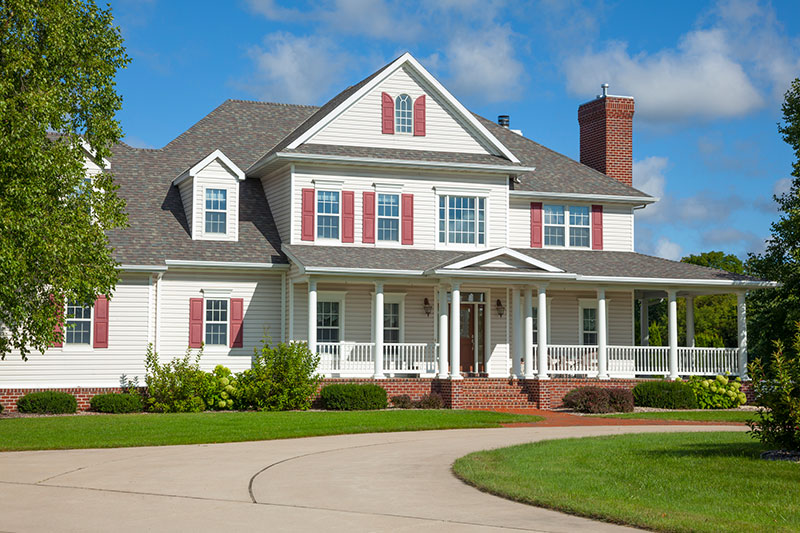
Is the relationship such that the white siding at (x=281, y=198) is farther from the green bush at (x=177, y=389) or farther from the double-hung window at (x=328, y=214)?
the green bush at (x=177, y=389)

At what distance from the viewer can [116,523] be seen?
9.28 m

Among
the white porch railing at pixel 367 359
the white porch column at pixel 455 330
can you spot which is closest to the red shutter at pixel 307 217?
the white porch railing at pixel 367 359

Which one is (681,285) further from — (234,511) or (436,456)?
(234,511)

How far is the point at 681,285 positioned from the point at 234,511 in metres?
22.8

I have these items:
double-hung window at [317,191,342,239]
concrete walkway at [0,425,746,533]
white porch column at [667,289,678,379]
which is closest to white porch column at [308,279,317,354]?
double-hung window at [317,191,342,239]

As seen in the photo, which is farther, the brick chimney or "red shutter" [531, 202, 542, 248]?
the brick chimney

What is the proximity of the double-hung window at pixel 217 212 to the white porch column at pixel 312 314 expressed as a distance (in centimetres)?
386

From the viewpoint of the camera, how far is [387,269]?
27.0 meters

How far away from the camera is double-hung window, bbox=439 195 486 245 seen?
30172mm

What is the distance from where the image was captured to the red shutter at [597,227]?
3281cm

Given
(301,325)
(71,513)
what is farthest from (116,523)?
(301,325)

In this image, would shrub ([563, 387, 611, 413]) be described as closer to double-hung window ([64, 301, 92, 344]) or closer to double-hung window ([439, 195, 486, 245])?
double-hung window ([439, 195, 486, 245])

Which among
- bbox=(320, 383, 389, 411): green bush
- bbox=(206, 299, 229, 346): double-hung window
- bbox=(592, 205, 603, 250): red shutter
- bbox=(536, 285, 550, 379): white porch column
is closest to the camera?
bbox=(320, 383, 389, 411): green bush

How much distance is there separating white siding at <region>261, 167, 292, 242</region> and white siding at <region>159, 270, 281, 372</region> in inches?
66.4
